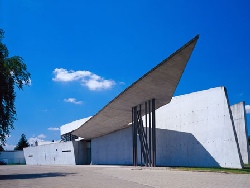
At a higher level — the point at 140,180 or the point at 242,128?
the point at 242,128

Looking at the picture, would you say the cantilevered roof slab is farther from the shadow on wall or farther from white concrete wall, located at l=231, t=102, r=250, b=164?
white concrete wall, located at l=231, t=102, r=250, b=164

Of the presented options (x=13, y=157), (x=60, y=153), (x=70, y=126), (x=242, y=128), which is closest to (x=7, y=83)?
(x=242, y=128)

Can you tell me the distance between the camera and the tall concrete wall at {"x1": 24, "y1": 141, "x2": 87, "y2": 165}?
48.7m

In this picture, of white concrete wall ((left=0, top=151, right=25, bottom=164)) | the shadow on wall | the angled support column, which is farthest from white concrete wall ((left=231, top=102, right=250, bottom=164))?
white concrete wall ((left=0, top=151, right=25, bottom=164))

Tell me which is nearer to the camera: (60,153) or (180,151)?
(180,151)

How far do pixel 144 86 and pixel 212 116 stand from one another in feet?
22.6

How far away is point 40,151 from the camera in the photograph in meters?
62.1

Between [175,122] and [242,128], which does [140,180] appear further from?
[242,128]

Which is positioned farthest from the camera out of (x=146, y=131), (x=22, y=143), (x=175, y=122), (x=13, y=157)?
(x=22, y=143)

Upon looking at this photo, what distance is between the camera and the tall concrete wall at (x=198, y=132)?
24.4 metres

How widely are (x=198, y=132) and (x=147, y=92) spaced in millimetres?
6262

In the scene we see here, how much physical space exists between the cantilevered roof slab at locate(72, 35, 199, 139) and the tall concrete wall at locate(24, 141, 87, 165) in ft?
37.2

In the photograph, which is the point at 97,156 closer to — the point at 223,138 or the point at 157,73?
the point at 223,138

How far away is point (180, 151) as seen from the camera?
28828 millimetres
